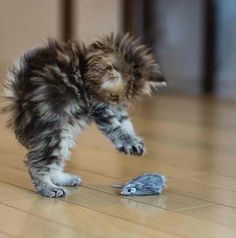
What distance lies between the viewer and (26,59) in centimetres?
190

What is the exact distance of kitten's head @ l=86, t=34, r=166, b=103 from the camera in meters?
1.83

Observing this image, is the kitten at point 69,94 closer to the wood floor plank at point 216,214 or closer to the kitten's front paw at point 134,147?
the kitten's front paw at point 134,147

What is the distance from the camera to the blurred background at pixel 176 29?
5082 millimetres

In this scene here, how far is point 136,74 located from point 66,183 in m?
0.39

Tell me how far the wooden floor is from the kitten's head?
29 cm

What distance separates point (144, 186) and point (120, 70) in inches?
13.4

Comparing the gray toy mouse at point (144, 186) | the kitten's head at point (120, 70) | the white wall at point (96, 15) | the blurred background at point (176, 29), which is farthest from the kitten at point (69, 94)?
the white wall at point (96, 15)

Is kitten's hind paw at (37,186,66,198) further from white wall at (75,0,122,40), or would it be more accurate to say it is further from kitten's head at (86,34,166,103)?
white wall at (75,0,122,40)

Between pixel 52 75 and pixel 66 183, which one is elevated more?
pixel 52 75

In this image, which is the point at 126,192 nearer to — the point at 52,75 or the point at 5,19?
the point at 52,75

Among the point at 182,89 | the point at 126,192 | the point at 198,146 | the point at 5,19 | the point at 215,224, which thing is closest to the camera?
the point at 215,224

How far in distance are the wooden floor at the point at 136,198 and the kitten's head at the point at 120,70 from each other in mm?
295

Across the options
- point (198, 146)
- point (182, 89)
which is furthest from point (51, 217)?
point (182, 89)

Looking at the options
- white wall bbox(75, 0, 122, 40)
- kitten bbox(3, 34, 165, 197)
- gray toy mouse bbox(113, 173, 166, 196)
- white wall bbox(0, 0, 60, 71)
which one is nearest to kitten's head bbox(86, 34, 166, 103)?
kitten bbox(3, 34, 165, 197)
